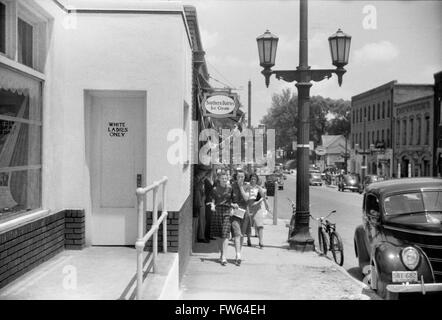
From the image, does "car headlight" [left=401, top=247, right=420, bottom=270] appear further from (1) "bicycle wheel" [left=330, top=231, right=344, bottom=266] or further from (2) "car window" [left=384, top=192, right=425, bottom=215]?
(1) "bicycle wheel" [left=330, top=231, right=344, bottom=266]

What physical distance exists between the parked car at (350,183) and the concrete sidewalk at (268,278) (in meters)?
29.5

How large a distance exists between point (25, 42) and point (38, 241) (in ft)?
6.80

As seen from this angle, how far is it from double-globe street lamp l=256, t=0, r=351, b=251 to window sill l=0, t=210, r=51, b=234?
250 inches

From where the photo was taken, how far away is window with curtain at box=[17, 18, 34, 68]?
17.2 ft

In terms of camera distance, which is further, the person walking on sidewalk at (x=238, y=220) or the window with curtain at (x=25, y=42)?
the person walking on sidewalk at (x=238, y=220)

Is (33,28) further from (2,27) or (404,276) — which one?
(404,276)

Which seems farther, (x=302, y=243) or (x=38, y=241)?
(x=302, y=243)

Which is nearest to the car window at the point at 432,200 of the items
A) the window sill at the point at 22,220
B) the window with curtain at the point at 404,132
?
the window sill at the point at 22,220

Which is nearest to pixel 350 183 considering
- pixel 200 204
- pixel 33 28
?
pixel 200 204

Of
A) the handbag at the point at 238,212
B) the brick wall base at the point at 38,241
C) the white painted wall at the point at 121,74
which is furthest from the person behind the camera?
the handbag at the point at 238,212

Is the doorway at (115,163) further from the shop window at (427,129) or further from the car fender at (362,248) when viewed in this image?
the shop window at (427,129)

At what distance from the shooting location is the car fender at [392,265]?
20.6ft

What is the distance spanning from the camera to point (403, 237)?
23.4ft
